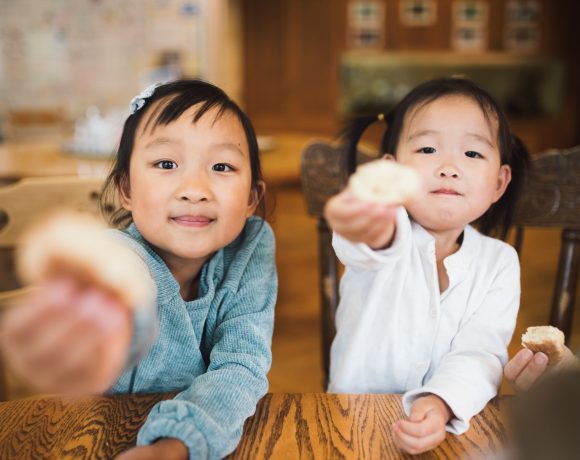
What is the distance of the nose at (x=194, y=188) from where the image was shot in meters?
0.81

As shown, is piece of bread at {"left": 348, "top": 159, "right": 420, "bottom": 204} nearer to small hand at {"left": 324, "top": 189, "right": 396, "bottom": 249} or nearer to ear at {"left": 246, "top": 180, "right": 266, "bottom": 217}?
small hand at {"left": 324, "top": 189, "right": 396, "bottom": 249}

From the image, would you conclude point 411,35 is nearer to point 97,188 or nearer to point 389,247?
point 97,188

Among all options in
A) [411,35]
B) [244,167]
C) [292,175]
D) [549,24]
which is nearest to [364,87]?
[411,35]

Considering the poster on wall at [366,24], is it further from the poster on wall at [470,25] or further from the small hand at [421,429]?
the small hand at [421,429]

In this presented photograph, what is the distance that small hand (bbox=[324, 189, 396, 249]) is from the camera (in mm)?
512

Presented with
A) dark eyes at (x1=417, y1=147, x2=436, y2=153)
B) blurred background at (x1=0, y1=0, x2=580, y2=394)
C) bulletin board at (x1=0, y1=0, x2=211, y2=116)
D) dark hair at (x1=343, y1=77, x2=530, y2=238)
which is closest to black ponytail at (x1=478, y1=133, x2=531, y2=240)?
dark hair at (x1=343, y1=77, x2=530, y2=238)

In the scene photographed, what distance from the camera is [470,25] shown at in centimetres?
569

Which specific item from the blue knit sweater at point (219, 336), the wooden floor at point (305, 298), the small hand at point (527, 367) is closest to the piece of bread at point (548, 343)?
the small hand at point (527, 367)

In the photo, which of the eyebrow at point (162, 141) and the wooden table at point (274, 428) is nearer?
the wooden table at point (274, 428)

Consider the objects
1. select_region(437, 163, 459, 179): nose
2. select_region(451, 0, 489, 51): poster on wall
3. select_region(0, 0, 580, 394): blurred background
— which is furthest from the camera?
select_region(451, 0, 489, 51): poster on wall

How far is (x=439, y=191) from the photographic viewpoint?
898mm

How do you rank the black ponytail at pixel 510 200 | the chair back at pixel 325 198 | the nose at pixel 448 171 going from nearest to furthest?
1. the nose at pixel 448 171
2. the black ponytail at pixel 510 200
3. the chair back at pixel 325 198

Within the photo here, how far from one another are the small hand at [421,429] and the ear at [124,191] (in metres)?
0.52

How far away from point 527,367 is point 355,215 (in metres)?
0.41
